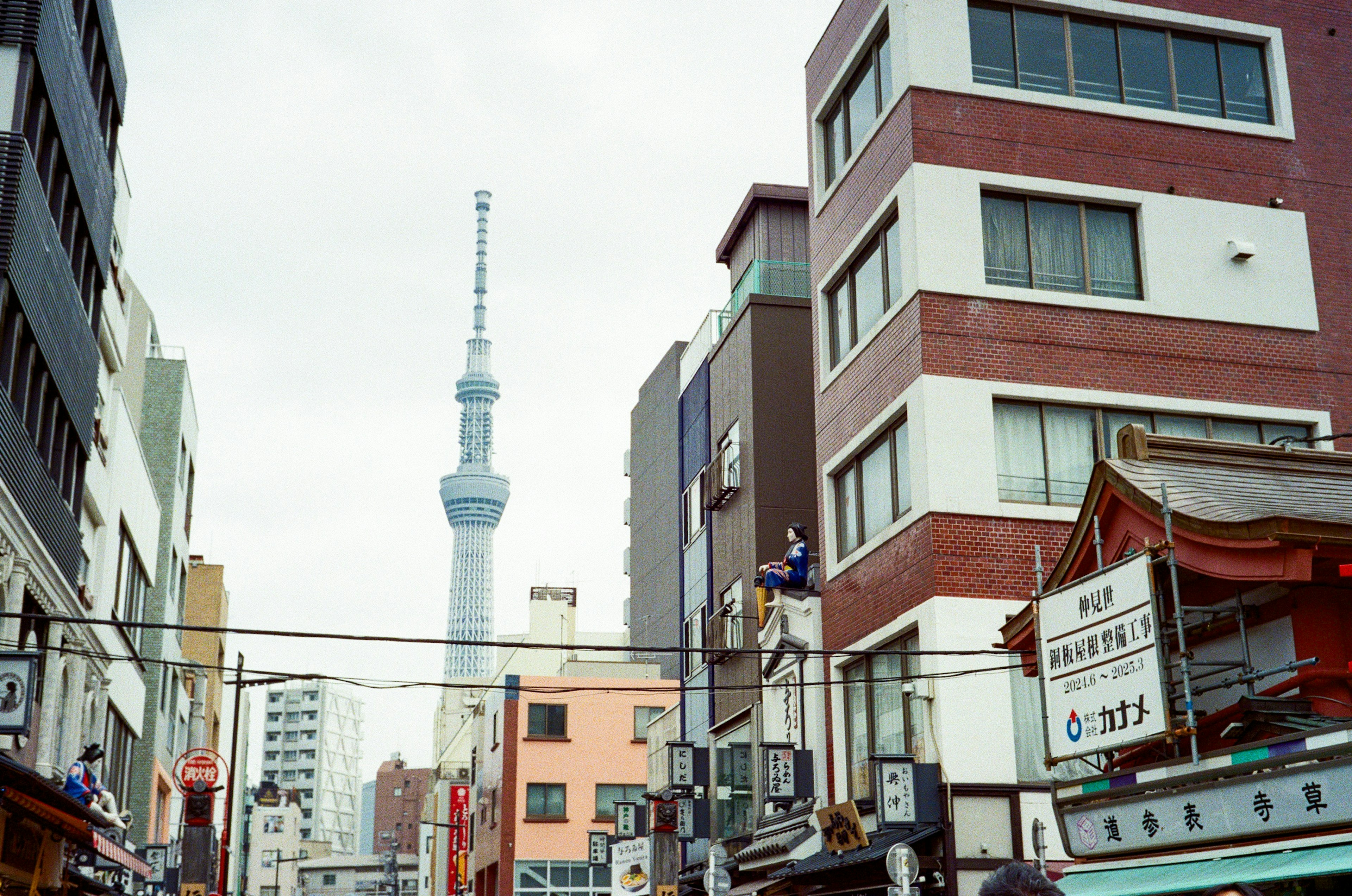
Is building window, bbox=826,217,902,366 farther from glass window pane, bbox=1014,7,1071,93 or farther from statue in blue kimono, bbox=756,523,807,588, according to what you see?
glass window pane, bbox=1014,7,1071,93

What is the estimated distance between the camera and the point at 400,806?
554ft

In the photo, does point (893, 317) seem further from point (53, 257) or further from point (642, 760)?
point (642, 760)

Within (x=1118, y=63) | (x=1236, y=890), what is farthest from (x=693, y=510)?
(x=1236, y=890)

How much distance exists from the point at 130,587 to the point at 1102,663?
3383cm

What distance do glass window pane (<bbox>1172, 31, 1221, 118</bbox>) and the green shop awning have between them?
16476mm

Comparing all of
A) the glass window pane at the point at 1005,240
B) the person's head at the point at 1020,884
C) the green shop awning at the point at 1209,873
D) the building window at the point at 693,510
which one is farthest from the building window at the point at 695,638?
the person's head at the point at 1020,884

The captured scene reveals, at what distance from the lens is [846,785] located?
26203 mm

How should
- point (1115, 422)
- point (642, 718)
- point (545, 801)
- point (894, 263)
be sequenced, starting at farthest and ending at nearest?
1. point (642, 718)
2. point (545, 801)
3. point (894, 263)
4. point (1115, 422)

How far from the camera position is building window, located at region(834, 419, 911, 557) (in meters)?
25.0

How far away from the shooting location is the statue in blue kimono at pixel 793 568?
28359 millimetres

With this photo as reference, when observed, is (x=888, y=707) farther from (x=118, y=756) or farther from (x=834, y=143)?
(x=118, y=756)

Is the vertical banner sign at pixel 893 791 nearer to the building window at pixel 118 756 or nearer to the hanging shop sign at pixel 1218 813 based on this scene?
the hanging shop sign at pixel 1218 813

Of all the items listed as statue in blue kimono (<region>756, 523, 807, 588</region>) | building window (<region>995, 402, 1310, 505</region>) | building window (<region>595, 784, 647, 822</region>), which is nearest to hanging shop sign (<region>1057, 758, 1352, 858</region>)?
building window (<region>995, 402, 1310, 505</region>)

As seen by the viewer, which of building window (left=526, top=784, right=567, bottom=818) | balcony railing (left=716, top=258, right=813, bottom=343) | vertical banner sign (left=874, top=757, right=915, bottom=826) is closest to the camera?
vertical banner sign (left=874, top=757, right=915, bottom=826)
